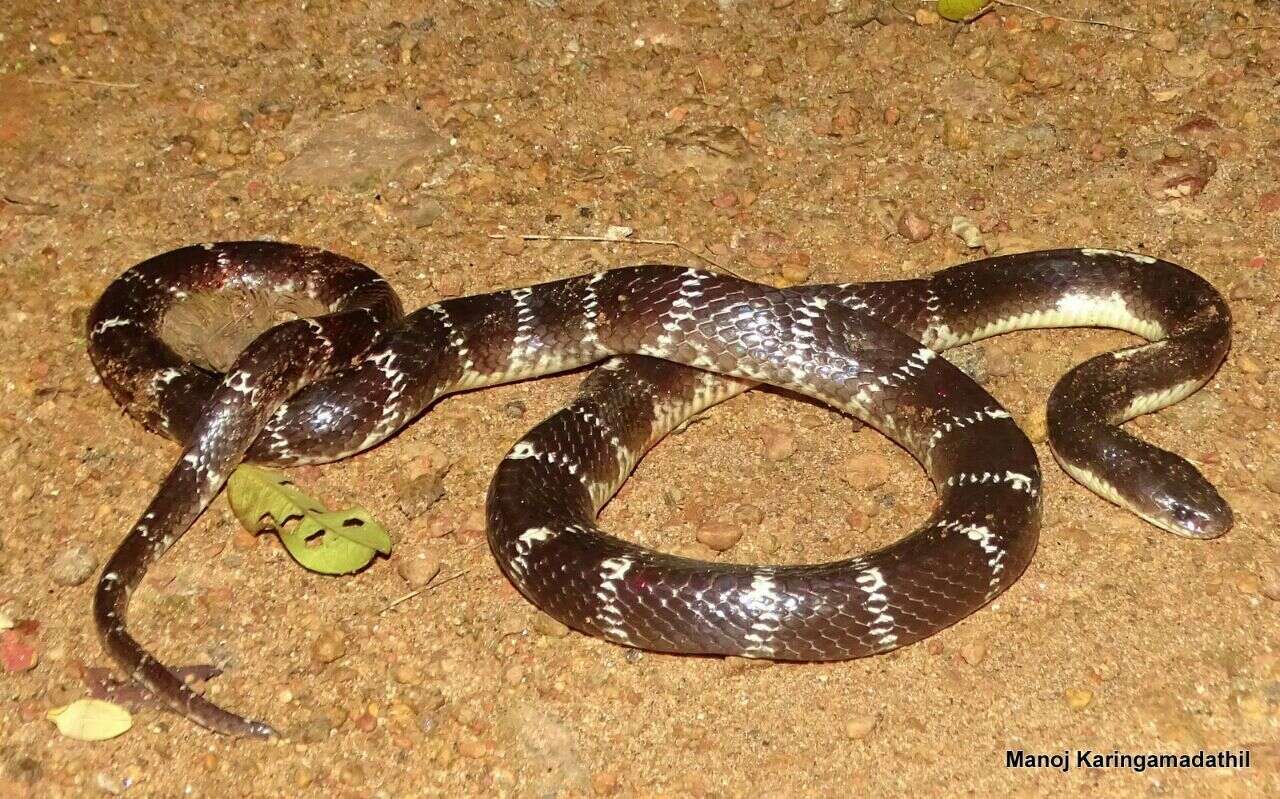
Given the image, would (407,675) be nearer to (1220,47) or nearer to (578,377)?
(578,377)

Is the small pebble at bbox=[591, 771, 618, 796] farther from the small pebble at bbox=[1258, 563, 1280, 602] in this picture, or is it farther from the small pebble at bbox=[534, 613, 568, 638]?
the small pebble at bbox=[1258, 563, 1280, 602]

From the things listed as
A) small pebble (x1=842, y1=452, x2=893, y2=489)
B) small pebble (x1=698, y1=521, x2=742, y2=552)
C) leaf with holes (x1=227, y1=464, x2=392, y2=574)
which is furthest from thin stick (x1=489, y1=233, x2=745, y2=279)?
leaf with holes (x1=227, y1=464, x2=392, y2=574)

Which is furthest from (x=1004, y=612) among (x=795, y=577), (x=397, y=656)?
(x=397, y=656)

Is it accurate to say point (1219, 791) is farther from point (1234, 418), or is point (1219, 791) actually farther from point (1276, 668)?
point (1234, 418)

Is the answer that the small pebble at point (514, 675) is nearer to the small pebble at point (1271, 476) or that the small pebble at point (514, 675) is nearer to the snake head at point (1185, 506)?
the snake head at point (1185, 506)

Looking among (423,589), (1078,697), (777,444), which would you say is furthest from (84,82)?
(1078,697)

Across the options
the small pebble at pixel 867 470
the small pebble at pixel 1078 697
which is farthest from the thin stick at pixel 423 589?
the small pebble at pixel 1078 697
